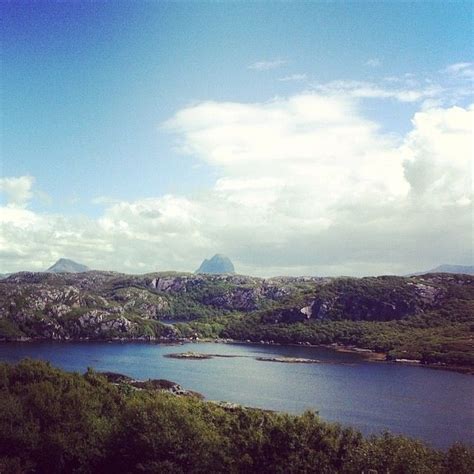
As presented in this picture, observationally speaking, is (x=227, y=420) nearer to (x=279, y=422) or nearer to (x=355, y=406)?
(x=279, y=422)

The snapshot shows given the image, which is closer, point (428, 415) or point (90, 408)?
point (90, 408)

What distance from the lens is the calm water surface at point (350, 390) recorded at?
112 m

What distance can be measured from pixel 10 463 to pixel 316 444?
3104 centimetres

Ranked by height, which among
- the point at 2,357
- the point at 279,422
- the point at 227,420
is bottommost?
the point at 2,357

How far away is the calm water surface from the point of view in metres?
112

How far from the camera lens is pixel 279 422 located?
5744 cm

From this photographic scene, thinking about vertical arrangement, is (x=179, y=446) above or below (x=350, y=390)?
above

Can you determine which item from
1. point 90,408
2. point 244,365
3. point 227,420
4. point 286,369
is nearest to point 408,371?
point 286,369

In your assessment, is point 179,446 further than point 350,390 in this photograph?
No

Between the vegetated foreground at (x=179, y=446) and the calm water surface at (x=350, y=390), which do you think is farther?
the calm water surface at (x=350, y=390)

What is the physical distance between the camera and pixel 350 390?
147 meters

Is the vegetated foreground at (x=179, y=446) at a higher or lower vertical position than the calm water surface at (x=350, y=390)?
higher

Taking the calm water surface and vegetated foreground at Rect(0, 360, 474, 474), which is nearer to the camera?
vegetated foreground at Rect(0, 360, 474, 474)

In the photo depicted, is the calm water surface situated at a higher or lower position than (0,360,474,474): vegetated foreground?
lower
